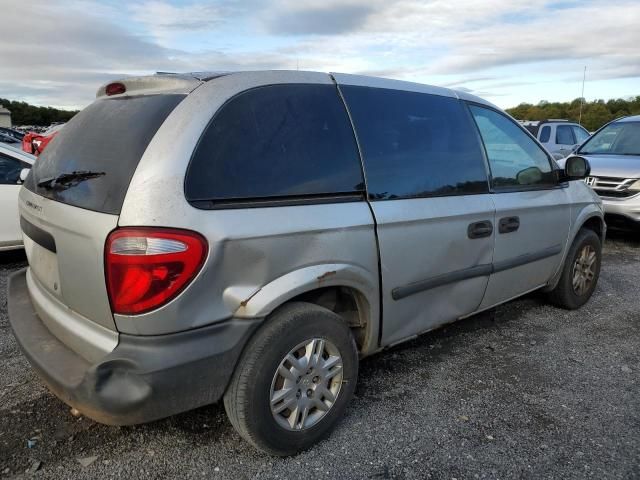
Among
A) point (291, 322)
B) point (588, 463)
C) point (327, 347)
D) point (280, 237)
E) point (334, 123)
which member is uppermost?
point (334, 123)

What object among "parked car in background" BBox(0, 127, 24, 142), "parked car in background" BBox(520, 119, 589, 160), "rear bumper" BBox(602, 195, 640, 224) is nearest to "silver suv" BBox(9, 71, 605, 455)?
"rear bumper" BBox(602, 195, 640, 224)

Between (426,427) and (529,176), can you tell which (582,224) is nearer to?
(529,176)

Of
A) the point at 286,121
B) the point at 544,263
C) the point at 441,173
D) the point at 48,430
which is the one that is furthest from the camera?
the point at 544,263

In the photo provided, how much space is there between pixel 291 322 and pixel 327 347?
0.32 meters

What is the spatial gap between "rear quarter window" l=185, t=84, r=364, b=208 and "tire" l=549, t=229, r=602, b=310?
99.7 inches

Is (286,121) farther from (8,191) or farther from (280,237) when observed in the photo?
(8,191)

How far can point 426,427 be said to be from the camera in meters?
2.73

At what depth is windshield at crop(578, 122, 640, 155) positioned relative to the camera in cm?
764

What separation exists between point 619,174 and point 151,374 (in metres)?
6.78

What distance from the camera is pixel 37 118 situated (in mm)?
74000

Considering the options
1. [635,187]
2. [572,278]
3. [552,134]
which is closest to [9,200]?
[572,278]

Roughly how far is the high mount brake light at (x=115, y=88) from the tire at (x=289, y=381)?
53.8 inches

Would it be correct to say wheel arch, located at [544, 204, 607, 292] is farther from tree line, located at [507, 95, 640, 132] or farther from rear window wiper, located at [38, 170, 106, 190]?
tree line, located at [507, 95, 640, 132]

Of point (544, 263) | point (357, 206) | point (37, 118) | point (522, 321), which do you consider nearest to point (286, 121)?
point (357, 206)
